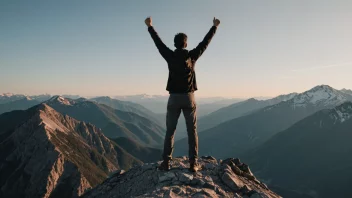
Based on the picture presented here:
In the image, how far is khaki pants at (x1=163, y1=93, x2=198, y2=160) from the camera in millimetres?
15984

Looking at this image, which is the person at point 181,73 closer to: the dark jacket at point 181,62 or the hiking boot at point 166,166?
the dark jacket at point 181,62

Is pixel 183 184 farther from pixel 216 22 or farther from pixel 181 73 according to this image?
pixel 216 22

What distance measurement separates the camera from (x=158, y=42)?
51.9 ft

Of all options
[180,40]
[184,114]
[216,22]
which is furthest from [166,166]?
[216,22]

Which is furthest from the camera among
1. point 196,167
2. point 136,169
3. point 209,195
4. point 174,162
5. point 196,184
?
point 136,169

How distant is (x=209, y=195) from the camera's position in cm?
1542

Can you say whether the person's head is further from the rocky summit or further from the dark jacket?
Answer: the rocky summit

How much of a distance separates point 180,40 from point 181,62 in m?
1.14

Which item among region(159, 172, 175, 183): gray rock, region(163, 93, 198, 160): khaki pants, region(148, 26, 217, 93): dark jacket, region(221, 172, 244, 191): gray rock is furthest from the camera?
region(221, 172, 244, 191): gray rock

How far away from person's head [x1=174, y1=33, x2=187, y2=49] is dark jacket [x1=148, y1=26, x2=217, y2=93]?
0.26 metres

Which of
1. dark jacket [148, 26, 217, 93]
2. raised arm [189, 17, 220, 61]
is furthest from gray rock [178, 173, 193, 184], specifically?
raised arm [189, 17, 220, 61]

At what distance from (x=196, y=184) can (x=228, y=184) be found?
215 cm

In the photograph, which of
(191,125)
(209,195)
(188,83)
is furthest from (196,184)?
(188,83)

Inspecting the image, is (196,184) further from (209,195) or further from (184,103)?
(184,103)
